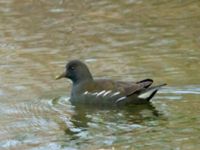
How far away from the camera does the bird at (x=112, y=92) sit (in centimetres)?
1190

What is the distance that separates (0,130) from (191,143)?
8.37 feet

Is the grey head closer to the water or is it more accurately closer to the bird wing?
the water

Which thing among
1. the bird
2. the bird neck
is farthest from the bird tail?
the bird neck

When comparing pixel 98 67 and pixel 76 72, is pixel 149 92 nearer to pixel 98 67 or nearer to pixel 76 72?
pixel 76 72

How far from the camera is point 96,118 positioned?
37.5 ft

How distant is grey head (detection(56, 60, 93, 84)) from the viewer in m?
12.5

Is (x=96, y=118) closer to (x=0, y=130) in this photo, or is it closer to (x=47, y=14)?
(x=0, y=130)

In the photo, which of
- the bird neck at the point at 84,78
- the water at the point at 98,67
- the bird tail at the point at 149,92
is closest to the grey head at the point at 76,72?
the bird neck at the point at 84,78

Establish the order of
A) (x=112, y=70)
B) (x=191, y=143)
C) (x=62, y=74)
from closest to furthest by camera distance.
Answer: (x=191, y=143) → (x=62, y=74) → (x=112, y=70)

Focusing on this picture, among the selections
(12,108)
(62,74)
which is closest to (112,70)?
(62,74)

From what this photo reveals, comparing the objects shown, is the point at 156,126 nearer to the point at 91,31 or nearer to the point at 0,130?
the point at 0,130

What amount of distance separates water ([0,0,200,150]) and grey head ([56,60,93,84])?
0.91 feet

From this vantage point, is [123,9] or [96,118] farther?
[123,9]

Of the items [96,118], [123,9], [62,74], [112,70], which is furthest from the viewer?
[123,9]
